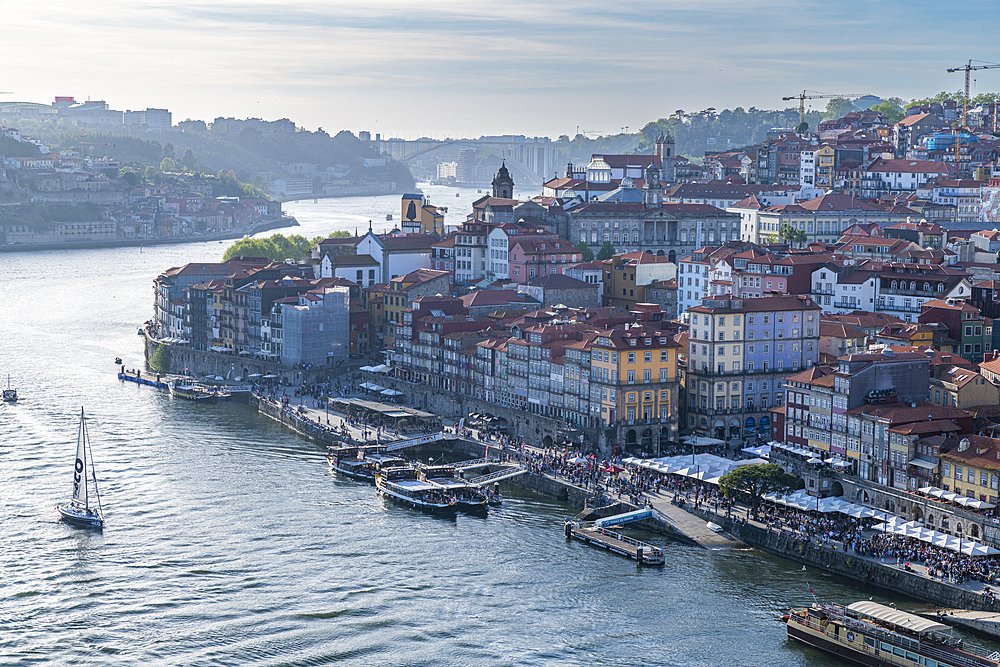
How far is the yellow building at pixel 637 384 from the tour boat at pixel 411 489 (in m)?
8.03

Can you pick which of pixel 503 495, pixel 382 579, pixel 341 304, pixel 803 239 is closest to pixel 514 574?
pixel 382 579

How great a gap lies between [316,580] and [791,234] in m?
A: 59.3

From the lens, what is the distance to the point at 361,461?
5675 cm

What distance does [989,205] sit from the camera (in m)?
101

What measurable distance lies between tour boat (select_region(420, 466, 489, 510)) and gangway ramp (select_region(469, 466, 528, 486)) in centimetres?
45

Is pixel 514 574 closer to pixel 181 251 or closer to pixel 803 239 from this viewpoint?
pixel 803 239

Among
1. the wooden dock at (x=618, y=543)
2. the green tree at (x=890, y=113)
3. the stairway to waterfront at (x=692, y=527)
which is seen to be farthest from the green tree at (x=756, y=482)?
the green tree at (x=890, y=113)

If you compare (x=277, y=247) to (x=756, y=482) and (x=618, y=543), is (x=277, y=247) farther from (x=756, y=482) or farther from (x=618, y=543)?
(x=618, y=543)

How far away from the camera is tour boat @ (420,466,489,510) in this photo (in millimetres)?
51156

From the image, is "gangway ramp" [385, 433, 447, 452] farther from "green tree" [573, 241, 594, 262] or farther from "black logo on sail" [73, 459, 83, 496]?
"green tree" [573, 241, 594, 262]

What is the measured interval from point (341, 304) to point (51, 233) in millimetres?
110306

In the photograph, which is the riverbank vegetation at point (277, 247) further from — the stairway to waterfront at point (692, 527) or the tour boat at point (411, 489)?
the stairway to waterfront at point (692, 527)

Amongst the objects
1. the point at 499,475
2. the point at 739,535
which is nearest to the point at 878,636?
the point at 739,535

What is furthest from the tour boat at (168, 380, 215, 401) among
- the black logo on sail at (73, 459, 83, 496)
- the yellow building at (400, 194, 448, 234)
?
the yellow building at (400, 194, 448, 234)
